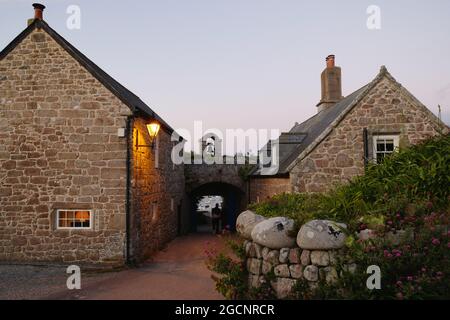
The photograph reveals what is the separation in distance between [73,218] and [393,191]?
857 cm

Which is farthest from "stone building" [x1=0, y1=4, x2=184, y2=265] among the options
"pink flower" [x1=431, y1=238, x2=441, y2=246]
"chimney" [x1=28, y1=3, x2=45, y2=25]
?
"pink flower" [x1=431, y1=238, x2=441, y2=246]

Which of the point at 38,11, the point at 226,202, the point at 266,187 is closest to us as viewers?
the point at 38,11

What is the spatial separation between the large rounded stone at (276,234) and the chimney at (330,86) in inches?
463

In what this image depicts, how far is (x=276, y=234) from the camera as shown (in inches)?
219

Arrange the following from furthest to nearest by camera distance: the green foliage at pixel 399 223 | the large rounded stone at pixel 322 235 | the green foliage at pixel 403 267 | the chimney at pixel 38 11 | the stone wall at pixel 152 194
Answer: the stone wall at pixel 152 194 < the chimney at pixel 38 11 < the large rounded stone at pixel 322 235 < the green foliage at pixel 399 223 < the green foliage at pixel 403 267

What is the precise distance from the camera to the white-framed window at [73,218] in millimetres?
9664

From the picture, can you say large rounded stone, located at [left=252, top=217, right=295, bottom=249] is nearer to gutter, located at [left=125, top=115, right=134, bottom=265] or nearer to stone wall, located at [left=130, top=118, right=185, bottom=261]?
gutter, located at [left=125, top=115, right=134, bottom=265]

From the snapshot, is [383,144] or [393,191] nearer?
[393,191]

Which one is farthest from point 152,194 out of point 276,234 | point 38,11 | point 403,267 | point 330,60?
point 330,60

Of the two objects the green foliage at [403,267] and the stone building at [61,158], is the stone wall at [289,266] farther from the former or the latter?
the stone building at [61,158]

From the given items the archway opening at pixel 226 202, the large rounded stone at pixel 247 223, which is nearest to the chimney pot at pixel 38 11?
the large rounded stone at pixel 247 223

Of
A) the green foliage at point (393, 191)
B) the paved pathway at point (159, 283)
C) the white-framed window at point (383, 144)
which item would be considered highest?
the white-framed window at point (383, 144)

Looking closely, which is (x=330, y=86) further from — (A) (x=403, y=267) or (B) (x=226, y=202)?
(A) (x=403, y=267)
